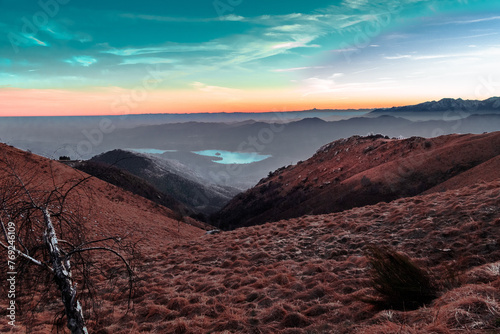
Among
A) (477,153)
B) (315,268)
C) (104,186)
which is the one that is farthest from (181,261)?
(477,153)

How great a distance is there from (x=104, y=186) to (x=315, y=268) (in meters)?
25.9

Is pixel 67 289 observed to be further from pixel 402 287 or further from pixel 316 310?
pixel 402 287

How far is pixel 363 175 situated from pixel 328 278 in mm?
34577

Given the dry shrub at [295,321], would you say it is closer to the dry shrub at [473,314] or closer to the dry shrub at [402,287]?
the dry shrub at [402,287]

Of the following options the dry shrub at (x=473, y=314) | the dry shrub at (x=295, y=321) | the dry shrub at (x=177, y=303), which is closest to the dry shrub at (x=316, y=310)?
the dry shrub at (x=295, y=321)

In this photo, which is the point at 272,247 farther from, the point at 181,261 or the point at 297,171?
the point at 297,171

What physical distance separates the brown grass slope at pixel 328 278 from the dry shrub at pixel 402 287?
0.71 feet

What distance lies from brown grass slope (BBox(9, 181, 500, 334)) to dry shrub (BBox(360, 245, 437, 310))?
0.22 metres

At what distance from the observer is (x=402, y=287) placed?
4.74 m

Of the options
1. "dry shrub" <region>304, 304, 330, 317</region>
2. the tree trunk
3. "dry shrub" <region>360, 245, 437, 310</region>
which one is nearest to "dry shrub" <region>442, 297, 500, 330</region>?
"dry shrub" <region>360, 245, 437, 310</region>

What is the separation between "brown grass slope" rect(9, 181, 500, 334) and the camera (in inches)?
163

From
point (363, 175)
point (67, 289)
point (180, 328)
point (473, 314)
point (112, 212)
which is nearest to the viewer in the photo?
point (67, 289)

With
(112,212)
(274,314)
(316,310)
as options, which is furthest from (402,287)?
(112,212)

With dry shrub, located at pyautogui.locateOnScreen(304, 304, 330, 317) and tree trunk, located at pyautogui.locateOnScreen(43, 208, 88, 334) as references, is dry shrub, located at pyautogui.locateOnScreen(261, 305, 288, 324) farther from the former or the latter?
tree trunk, located at pyautogui.locateOnScreen(43, 208, 88, 334)
